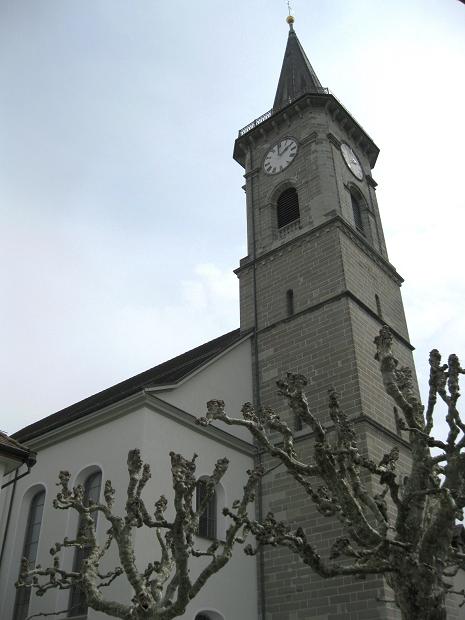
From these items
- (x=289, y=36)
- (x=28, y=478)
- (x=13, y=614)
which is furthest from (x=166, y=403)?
(x=289, y=36)

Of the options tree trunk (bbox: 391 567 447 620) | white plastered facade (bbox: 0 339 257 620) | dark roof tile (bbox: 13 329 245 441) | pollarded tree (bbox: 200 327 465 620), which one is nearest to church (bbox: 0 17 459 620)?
white plastered facade (bbox: 0 339 257 620)

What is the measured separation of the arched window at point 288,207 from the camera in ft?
72.6

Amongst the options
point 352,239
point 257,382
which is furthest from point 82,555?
point 352,239

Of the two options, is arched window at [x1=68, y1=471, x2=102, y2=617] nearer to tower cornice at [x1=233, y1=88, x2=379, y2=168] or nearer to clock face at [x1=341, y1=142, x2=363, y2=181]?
clock face at [x1=341, y1=142, x2=363, y2=181]

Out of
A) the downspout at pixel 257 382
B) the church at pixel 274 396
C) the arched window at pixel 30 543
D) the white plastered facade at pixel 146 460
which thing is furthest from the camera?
the downspout at pixel 257 382

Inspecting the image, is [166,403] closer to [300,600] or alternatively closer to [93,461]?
[93,461]

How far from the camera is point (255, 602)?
50.8ft

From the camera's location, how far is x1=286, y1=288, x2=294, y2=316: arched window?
1952cm

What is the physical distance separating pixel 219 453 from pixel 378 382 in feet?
15.4

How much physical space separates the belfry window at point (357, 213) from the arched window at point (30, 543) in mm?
13489

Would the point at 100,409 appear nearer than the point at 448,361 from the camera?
No

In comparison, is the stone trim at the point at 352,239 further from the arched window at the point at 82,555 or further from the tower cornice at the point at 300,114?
the arched window at the point at 82,555

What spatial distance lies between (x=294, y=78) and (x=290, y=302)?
1362cm

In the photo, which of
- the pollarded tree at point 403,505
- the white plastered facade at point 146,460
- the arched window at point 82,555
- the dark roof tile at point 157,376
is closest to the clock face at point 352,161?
the dark roof tile at point 157,376
